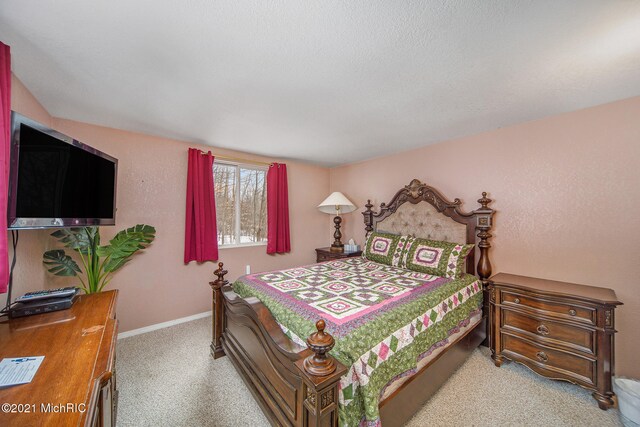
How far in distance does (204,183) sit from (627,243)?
429 centimetres

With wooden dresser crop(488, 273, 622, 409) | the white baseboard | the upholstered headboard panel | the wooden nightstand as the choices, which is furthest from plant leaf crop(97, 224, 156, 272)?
wooden dresser crop(488, 273, 622, 409)

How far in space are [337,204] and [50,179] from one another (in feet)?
10.1

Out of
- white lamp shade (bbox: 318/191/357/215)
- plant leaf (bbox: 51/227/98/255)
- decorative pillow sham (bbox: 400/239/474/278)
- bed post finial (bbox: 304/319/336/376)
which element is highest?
white lamp shade (bbox: 318/191/357/215)

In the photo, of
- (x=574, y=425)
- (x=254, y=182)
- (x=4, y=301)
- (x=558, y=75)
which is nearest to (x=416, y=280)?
(x=574, y=425)

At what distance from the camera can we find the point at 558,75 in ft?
5.32

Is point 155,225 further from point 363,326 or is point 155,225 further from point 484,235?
point 484,235

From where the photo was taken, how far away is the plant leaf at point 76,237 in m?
2.16

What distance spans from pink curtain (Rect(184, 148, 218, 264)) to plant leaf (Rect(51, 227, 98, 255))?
92 cm

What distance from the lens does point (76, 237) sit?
2199mm

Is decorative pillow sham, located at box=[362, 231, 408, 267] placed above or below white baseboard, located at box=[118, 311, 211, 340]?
above

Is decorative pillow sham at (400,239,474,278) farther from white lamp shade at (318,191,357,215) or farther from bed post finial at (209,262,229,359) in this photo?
bed post finial at (209,262,229,359)

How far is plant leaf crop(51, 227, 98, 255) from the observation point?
85.1 inches

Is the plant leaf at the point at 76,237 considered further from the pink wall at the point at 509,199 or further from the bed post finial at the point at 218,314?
the bed post finial at the point at 218,314

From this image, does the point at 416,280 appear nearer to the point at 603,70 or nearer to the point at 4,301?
the point at 603,70
